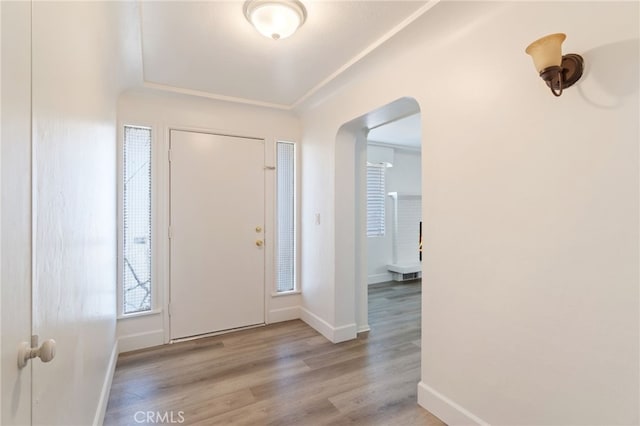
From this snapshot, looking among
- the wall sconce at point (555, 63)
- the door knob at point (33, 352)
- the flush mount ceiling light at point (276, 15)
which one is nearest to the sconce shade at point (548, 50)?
the wall sconce at point (555, 63)

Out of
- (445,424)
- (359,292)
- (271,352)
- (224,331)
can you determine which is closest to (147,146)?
(224,331)

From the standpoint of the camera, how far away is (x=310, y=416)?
190 centimetres

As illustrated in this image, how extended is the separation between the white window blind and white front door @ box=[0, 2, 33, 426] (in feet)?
15.3

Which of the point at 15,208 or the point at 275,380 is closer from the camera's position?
the point at 15,208

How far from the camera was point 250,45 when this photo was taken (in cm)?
210

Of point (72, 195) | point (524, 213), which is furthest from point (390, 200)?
point (72, 195)

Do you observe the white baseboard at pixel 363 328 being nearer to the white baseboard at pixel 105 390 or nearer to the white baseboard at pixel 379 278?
the white baseboard at pixel 379 278

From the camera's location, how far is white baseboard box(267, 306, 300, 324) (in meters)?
3.42

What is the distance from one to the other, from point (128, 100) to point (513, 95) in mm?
3017

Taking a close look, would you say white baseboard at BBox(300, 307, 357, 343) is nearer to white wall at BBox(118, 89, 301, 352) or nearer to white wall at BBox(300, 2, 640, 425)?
white wall at BBox(300, 2, 640, 425)

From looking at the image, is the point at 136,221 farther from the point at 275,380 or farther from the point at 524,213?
the point at 524,213

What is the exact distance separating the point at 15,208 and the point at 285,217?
2.87m

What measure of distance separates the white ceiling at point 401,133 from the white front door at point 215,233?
69.7 inches

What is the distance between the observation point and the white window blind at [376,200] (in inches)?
204
